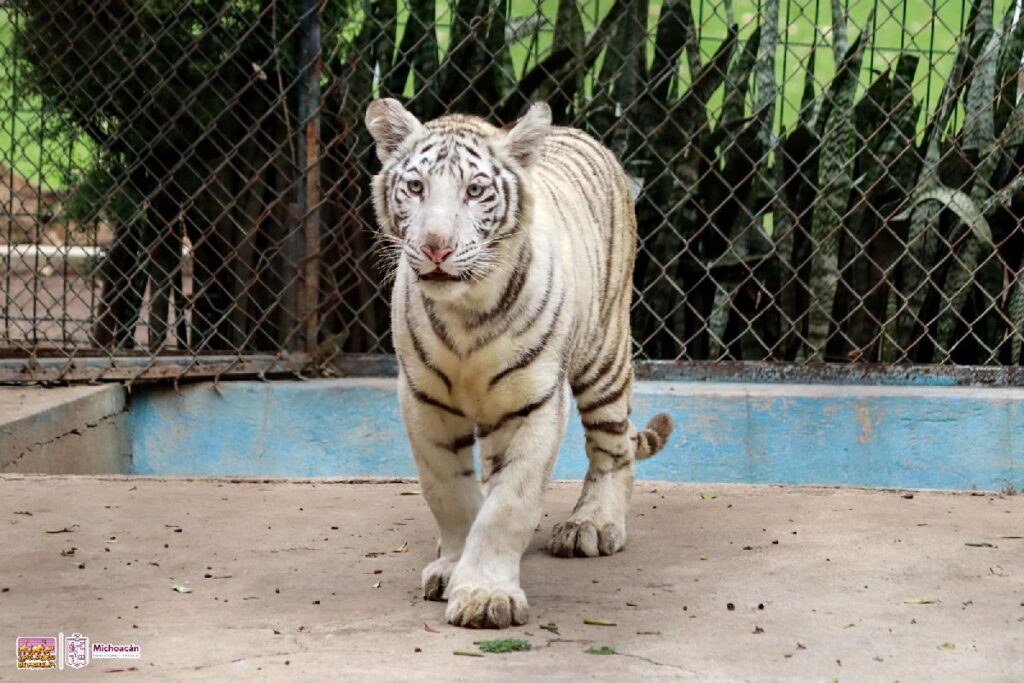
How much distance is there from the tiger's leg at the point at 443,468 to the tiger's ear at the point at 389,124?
525 millimetres

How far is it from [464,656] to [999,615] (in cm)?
110

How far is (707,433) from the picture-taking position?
4.87 meters

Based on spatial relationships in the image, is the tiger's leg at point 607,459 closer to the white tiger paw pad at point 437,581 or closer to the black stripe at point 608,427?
the black stripe at point 608,427

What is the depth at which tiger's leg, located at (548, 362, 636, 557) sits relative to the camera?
340cm

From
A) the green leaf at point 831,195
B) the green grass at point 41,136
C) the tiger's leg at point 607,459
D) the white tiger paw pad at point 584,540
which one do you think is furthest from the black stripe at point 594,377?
the green grass at point 41,136

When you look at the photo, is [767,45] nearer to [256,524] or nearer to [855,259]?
[855,259]

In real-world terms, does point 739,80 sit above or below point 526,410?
above

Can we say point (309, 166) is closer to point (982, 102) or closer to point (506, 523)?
point (982, 102)

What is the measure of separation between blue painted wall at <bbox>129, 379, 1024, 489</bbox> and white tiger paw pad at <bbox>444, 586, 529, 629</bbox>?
231 centimetres

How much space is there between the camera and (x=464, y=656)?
7.94 feet

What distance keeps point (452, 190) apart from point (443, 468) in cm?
61

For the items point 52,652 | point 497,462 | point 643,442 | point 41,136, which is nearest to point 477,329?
point 497,462

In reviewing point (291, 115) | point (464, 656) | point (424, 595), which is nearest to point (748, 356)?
point (291, 115)

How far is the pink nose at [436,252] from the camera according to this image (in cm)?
270
